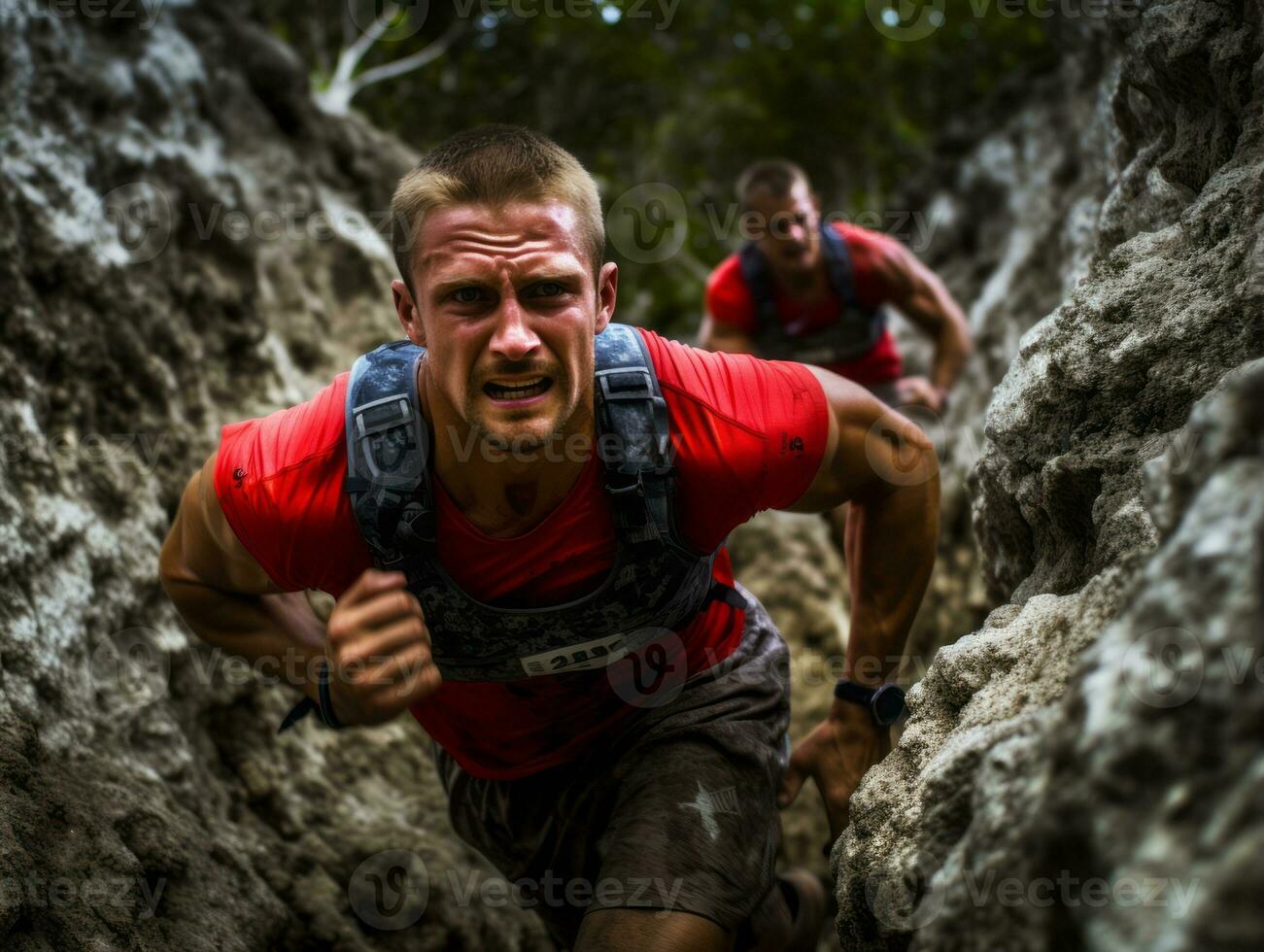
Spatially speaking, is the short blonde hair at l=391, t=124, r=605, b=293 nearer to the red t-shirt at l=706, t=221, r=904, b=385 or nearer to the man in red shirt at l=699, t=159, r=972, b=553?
the man in red shirt at l=699, t=159, r=972, b=553

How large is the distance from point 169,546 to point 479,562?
947 mm

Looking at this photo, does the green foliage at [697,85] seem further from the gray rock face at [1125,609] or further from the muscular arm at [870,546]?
the muscular arm at [870,546]

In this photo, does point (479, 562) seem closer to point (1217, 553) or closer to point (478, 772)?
point (478, 772)

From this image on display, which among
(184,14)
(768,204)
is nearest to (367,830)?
(768,204)

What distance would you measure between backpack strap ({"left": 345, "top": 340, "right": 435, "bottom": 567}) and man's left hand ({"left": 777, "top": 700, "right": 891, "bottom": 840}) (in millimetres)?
1269

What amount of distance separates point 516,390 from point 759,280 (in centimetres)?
343

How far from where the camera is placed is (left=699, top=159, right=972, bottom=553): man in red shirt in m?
5.64

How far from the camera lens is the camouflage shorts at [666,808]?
266 cm

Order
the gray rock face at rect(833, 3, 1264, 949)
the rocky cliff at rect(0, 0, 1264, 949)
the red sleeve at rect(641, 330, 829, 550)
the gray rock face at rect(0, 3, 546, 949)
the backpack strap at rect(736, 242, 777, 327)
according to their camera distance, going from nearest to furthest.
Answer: the gray rock face at rect(833, 3, 1264, 949), the rocky cliff at rect(0, 0, 1264, 949), the red sleeve at rect(641, 330, 829, 550), the gray rock face at rect(0, 3, 546, 949), the backpack strap at rect(736, 242, 777, 327)

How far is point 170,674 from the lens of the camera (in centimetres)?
366

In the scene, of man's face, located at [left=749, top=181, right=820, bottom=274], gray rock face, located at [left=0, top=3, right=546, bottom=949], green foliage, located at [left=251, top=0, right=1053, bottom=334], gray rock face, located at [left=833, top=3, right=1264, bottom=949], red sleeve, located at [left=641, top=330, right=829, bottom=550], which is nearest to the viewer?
gray rock face, located at [left=833, top=3, right=1264, bottom=949]

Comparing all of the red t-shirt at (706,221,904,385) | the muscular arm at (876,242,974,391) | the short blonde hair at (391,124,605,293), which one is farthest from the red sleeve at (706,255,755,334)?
the short blonde hair at (391,124,605,293)

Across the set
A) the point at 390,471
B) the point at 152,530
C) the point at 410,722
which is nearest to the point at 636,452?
the point at 390,471

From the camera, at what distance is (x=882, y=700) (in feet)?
9.46
